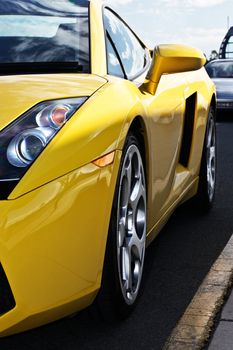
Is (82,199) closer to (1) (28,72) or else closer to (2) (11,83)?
(2) (11,83)

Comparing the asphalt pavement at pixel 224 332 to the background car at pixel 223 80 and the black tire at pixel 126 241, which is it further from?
the background car at pixel 223 80

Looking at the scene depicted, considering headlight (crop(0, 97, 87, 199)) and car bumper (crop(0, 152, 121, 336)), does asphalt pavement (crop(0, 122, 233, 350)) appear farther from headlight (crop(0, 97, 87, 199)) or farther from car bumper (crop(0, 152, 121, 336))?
headlight (crop(0, 97, 87, 199))

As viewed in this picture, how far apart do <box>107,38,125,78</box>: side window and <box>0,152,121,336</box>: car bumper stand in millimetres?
897

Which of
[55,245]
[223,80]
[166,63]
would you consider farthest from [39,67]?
[223,80]

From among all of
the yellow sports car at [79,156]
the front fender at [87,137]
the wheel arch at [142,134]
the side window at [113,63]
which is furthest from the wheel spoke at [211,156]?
the front fender at [87,137]

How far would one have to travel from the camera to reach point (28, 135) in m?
2.85

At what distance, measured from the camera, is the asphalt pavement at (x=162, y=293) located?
3174mm

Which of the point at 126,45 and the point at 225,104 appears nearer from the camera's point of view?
the point at 126,45

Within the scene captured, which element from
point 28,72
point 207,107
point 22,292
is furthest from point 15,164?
point 207,107

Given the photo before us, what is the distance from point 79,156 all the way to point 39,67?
92cm

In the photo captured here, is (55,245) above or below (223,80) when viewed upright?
above

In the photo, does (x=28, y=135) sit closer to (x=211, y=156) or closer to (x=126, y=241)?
(x=126, y=241)

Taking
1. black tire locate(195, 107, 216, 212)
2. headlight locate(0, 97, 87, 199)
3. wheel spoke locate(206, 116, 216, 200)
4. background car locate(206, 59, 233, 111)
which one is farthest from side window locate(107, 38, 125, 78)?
background car locate(206, 59, 233, 111)

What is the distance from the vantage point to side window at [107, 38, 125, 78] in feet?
12.3
